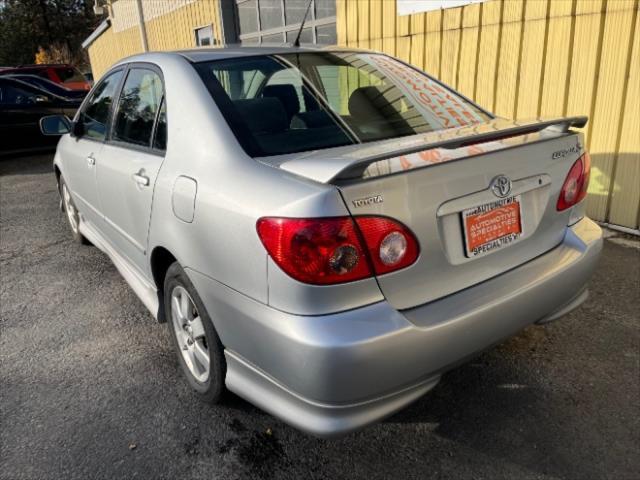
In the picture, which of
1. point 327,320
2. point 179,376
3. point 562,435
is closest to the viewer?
point 327,320

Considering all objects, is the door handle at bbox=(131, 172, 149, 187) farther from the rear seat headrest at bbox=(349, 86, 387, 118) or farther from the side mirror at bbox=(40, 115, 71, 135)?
the side mirror at bbox=(40, 115, 71, 135)

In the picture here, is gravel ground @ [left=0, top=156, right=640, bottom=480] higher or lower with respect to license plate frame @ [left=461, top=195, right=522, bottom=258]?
lower

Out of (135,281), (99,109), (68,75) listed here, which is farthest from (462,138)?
(68,75)

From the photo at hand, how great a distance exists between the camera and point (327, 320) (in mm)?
1629

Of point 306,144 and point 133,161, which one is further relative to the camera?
point 133,161

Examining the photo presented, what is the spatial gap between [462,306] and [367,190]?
552 millimetres

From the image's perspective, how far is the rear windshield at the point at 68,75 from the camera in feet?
48.3

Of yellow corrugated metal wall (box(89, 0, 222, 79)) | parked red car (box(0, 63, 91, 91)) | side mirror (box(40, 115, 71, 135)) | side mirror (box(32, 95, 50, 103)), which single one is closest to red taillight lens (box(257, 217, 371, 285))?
side mirror (box(40, 115, 71, 135))

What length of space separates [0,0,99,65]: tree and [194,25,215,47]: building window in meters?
30.4

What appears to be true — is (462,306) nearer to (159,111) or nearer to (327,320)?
(327,320)

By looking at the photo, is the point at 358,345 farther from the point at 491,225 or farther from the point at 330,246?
the point at 491,225

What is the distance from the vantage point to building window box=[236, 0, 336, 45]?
7.39m

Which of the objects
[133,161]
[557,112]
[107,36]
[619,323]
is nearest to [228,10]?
[557,112]

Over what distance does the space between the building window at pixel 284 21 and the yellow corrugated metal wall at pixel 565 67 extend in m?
1.99
